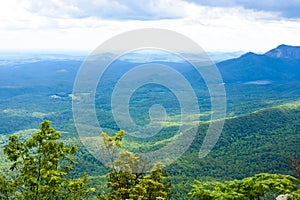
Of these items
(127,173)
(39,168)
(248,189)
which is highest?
(39,168)

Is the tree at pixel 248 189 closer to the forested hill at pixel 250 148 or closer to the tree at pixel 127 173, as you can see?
the tree at pixel 127 173

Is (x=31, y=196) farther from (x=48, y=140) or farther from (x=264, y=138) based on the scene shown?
(x=264, y=138)

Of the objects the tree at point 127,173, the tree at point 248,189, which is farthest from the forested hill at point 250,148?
the tree at point 248,189

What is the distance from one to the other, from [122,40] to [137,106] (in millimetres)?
134987

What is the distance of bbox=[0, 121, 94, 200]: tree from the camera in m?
8.35

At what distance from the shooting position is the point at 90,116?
91188mm

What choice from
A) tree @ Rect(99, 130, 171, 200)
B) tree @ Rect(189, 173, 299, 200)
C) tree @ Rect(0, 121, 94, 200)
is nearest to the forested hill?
tree @ Rect(99, 130, 171, 200)

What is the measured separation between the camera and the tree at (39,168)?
27.4 ft

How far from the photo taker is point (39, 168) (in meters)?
8.59

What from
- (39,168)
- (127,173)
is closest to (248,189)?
(127,173)

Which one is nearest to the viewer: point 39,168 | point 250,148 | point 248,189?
point 248,189

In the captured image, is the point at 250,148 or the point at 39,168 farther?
the point at 250,148

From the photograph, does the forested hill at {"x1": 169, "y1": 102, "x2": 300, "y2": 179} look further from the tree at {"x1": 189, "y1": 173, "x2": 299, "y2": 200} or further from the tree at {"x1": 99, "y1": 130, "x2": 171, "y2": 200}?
the tree at {"x1": 189, "y1": 173, "x2": 299, "y2": 200}

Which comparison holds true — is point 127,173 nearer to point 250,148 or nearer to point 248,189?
point 248,189
